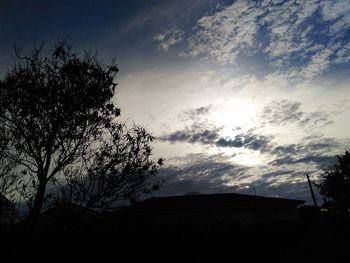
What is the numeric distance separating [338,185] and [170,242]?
114 ft

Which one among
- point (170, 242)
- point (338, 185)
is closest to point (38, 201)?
point (170, 242)

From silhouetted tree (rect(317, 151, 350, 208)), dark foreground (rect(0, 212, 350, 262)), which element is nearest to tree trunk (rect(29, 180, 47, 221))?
dark foreground (rect(0, 212, 350, 262))

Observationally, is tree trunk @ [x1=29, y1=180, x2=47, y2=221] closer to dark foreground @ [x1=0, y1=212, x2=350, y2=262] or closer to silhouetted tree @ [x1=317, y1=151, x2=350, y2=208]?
dark foreground @ [x1=0, y1=212, x2=350, y2=262]

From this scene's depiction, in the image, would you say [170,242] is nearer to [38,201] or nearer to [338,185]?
[38,201]

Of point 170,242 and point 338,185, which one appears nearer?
point 170,242

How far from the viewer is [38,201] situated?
10.5m

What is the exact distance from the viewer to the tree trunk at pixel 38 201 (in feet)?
33.0

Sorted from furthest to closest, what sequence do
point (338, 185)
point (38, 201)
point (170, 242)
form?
point (338, 185), point (38, 201), point (170, 242)

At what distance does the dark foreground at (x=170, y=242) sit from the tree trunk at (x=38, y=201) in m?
0.76

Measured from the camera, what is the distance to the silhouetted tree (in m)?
34.8

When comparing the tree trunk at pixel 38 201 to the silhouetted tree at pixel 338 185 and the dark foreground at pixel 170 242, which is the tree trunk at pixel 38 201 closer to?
the dark foreground at pixel 170 242

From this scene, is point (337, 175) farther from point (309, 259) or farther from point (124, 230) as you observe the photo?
point (124, 230)

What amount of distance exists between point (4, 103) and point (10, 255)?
6.25 metres

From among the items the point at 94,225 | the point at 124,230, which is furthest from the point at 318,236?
the point at 94,225
